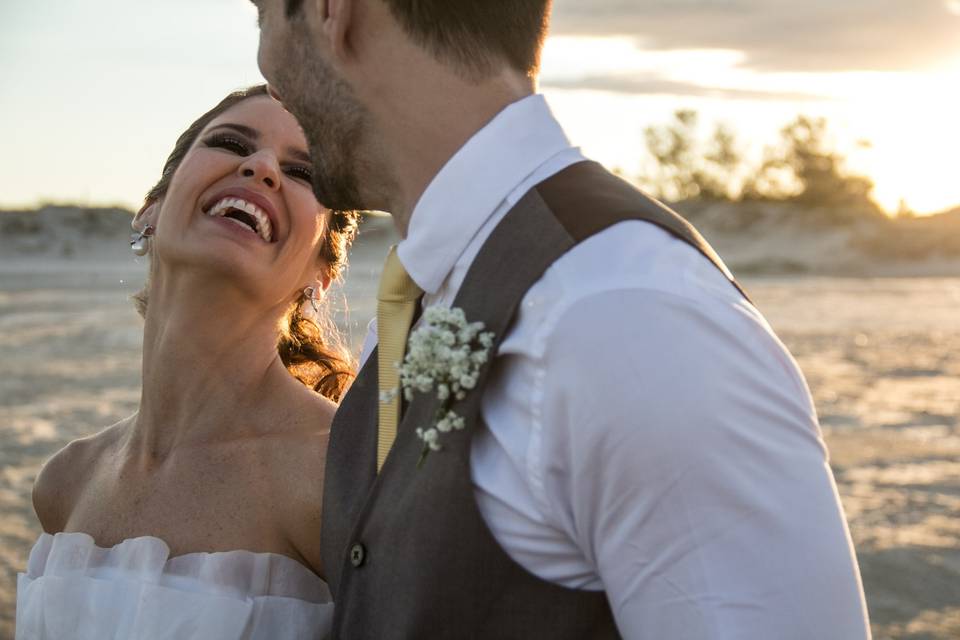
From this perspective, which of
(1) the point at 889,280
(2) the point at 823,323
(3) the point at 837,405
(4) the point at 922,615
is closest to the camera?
(4) the point at 922,615

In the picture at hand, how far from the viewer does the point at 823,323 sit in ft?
59.5

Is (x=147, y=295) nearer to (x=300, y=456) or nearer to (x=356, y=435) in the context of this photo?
(x=300, y=456)

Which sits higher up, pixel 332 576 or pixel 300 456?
pixel 332 576

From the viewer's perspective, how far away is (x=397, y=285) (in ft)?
7.16

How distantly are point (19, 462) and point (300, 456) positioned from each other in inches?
242

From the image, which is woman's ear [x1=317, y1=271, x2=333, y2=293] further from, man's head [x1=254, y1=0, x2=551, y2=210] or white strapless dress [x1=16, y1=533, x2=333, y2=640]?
man's head [x1=254, y1=0, x2=551, y2=210]

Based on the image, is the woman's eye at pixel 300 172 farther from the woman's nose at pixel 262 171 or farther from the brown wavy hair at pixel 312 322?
the brown wavy hair at pixel 312 322

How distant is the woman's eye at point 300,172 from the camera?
10.8 ft

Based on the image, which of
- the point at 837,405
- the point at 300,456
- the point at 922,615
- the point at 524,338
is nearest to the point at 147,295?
the point at 300,456

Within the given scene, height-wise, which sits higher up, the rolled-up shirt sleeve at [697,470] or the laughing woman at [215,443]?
the rolled-up shirt sleeve at [697,470]

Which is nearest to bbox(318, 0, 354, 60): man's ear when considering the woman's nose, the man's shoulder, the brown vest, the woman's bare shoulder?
the brown vest

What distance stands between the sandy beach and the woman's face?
722mm

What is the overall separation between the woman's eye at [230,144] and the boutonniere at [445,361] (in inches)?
60.8

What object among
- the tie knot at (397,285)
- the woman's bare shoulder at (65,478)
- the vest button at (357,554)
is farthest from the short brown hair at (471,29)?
the woman's bare shoulder at (65,478)
